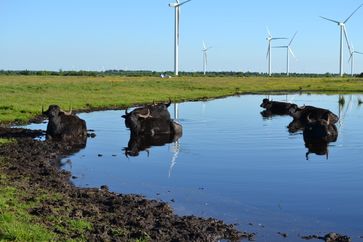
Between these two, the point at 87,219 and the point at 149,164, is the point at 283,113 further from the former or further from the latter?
the point at 87,219

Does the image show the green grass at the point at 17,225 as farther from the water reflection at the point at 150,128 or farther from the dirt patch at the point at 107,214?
the water reflection at the point at 150,128

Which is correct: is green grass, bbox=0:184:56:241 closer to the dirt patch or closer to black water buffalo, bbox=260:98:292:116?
the dirt patch

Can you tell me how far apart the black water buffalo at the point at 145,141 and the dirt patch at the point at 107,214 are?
4971 millimetres

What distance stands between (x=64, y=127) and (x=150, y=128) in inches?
154

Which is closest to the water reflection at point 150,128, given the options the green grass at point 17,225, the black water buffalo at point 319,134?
the black water buffalo at point 319,134

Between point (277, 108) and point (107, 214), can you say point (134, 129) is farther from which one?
point (277, 108)

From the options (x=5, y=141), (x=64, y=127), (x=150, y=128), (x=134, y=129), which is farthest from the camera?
(x=150, y=128)

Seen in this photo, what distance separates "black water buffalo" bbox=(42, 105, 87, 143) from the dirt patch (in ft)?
21.2

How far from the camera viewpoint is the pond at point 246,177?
1088 cm

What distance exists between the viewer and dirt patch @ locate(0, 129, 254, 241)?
9164mm

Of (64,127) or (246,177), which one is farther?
(64,127)

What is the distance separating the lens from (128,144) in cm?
2094

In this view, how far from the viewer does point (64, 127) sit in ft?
70.4

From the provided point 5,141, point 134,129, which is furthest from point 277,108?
point 5,141
